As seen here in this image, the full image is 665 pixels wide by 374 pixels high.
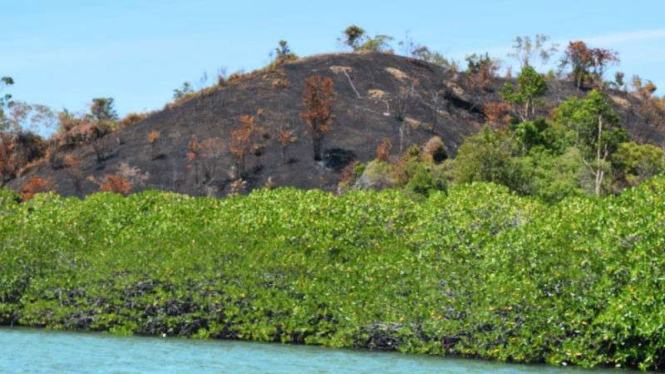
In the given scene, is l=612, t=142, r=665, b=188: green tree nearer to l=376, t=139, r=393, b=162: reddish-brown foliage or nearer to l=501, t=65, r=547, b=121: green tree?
l=501, t=65, r=547, b=121: green tree

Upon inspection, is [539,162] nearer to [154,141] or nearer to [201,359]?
[154,141]

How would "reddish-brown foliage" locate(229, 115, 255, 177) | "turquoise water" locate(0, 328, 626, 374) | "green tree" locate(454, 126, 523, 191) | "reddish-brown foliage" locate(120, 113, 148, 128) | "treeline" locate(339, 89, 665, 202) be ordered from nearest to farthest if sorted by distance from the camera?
"turquoise water" locate(0, 328, 626, 374) < "green tree" locate(454, 126, 523, 191) < "treeline" locate(339, 89, 665, 202) < "reddish-brown foliage" locate(229, 115, 255, 177) < "reddish-brown foliage" locate(120, 113, 148, 128)

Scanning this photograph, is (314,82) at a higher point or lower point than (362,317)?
higher

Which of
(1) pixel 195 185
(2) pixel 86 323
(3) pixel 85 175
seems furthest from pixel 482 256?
(3) pixel 85 175

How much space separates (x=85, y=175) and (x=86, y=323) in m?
48.1

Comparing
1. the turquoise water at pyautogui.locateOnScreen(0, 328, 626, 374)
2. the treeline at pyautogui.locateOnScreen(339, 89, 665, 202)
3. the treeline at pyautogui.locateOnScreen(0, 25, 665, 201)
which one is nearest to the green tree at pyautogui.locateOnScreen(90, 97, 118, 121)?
the treeline at pyautogui.locateOnScreen(0, 25, 665, 201)

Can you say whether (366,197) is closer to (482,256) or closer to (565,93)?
(482,256)

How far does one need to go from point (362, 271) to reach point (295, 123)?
53.7 meters

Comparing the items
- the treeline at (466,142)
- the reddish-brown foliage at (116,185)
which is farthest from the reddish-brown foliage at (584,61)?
the reddish-brown foliage at (116,185)

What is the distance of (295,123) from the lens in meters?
84.7

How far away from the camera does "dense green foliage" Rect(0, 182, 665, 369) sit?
2686 centimetres

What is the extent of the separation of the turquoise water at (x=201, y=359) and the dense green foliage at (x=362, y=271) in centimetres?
90

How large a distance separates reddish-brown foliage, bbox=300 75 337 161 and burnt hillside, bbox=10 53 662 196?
119 cm

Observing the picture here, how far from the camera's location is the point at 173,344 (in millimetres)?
30375
